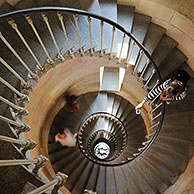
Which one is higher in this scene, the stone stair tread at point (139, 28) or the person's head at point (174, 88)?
the stone stair tread at point (139, 28)

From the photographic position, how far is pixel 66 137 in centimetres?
786

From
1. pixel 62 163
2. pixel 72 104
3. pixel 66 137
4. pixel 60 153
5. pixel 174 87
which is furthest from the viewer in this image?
pixel 72 104

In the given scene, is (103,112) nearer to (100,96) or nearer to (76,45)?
(100,96)

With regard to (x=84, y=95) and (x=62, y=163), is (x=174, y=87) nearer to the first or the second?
(x=62, y=163)

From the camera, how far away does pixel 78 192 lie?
609 centimetres

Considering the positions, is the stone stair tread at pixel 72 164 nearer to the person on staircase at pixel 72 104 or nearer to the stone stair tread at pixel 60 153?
the stone stair tread at pixel 60 153

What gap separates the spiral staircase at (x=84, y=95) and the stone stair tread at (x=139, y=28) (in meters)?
0.03

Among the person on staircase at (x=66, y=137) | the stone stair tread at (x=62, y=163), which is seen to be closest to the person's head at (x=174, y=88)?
the person on staircase at (x=66, y=137)

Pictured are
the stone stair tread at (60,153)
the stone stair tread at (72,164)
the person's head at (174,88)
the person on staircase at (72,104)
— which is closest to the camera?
the person's head at (174,88)

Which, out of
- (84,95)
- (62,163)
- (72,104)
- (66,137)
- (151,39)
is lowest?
(62,163)

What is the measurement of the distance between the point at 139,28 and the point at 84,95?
426 centimetres

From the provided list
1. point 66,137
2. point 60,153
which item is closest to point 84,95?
point 66,137

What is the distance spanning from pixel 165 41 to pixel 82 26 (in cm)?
244

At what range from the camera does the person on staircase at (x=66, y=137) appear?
7.59 meters
